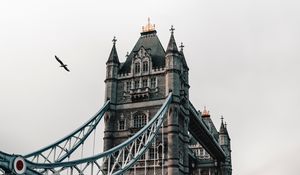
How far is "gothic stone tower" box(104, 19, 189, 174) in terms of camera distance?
2280 inches

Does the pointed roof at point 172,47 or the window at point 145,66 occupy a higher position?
the pointed roof at point 172,47

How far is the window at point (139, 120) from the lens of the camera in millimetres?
60031

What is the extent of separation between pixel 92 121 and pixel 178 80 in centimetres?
1170

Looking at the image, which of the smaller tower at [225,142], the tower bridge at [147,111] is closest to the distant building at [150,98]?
the tower bridge at [147,111]

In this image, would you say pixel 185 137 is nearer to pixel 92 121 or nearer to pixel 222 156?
pixel 92 121

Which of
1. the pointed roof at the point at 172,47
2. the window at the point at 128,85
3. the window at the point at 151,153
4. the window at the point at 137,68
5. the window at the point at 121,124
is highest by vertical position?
the pointed roof at the point at 172,47

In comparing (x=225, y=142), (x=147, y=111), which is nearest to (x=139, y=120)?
(x=147, y=111)

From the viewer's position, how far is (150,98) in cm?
6059

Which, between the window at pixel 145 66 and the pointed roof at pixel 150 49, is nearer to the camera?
the window at pixel 145 66

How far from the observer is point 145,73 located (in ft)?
205

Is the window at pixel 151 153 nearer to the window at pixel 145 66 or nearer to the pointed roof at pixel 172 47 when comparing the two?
the window at pixel 145 66

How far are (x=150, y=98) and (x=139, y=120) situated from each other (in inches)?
120

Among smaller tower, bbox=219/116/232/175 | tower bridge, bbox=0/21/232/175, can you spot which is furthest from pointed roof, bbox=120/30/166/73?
smaller tower, bbox=219/116/232/175

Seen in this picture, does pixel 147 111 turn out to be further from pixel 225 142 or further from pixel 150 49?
pixel 225 142
